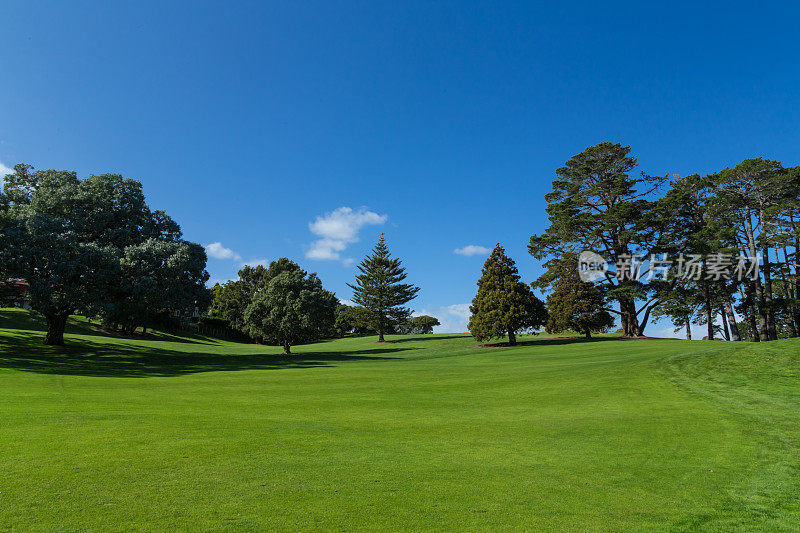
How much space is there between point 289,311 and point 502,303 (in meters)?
20.2

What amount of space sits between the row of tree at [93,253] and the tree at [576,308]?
32824 millimetres

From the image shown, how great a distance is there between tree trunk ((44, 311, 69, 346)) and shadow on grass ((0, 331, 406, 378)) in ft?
2.17

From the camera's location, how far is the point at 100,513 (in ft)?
14.3

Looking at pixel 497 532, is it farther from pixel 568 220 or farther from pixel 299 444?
pixel 568 220

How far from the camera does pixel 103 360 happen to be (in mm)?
27016

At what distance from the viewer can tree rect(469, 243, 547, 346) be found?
134 ft

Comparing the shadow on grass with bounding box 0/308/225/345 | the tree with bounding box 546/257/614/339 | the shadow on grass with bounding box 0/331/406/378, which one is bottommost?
the shadow on grass with bounding box 0/331/406/378

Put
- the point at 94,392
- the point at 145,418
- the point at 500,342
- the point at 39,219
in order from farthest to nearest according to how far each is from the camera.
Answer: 1. the point at 500,342
2. the point at 39,219
3. the point at 94,392
4. the point at 145,418

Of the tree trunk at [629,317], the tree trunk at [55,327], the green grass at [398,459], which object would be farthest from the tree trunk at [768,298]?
the tree trunk at [55,327]

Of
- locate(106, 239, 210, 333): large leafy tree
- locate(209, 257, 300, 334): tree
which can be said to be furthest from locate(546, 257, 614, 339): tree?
locate(209, 257, 300, 334): tree

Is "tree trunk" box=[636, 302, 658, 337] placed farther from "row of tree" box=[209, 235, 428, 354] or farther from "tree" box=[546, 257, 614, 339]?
"row of tree" box=[209, 235, 428, 354]

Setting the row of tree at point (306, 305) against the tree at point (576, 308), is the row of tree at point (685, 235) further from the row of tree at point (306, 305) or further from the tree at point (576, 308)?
the row of tree at point (306, 305)

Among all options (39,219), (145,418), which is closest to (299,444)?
(145,418)

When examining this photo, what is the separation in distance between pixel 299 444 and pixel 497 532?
411cm
